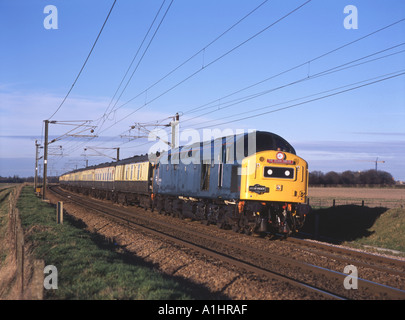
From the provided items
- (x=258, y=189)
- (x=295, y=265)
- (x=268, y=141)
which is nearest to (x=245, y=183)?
(x=258, y=189)

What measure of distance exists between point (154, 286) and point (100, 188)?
40.3 m

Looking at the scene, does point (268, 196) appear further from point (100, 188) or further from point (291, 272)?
point (100, 188)

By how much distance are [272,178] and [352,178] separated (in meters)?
91.7

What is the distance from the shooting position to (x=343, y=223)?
20.4 m

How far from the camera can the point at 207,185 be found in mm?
17719

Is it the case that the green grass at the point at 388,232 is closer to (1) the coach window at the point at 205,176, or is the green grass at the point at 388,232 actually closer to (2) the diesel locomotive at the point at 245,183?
(2) the diesel locomotive at the point at 245,183

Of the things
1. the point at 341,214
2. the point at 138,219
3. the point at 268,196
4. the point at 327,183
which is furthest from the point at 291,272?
the point at 327,183

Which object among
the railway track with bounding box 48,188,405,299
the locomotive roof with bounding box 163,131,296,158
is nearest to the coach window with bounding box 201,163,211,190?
the railway track with bounding box 48,188,405,299

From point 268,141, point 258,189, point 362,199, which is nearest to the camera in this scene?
point 258,189

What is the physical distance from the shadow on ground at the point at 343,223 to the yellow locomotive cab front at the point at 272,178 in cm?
377

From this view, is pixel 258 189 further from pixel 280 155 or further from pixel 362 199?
pixel 362 199

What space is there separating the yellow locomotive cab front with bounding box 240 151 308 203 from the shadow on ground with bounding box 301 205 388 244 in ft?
12.4

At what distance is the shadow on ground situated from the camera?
1862 centimetres

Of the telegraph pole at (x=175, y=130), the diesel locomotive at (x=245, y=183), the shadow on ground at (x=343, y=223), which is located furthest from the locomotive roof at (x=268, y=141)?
the telegraph pole at (x=175, y=130)
